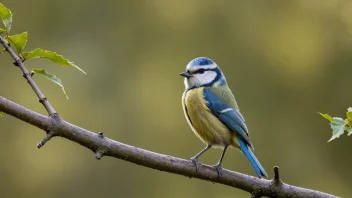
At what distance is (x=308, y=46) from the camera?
6.37m

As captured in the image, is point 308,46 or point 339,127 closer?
point 339,127

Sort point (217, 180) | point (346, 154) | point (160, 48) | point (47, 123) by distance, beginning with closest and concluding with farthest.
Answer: point (47, 123) < point (217, 180) < point (346, 154) < point (160, 48)

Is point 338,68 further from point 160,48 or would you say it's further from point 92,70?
point 92,70

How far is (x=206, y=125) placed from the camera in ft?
8.06

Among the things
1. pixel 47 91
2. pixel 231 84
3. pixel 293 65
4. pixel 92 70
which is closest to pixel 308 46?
pixel 293 65

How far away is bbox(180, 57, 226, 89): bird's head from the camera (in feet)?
9.02

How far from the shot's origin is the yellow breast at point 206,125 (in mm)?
2453

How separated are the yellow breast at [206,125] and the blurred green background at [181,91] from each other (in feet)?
11.7

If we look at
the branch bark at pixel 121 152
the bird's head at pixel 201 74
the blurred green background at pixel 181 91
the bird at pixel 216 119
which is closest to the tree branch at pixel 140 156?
the branch bark at pixel 121 152

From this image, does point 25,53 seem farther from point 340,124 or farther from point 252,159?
point 252,159

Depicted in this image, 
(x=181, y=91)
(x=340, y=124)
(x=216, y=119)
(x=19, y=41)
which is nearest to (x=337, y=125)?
(x=340, y=124)

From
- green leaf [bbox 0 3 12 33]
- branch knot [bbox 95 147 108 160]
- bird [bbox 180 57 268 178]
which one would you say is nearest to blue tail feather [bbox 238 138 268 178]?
bird [bbox 180 57 268 178]

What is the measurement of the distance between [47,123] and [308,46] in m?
5.19

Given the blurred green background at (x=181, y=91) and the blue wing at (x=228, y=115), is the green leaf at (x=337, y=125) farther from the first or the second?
the blurred green background at (x=181, y=91)
